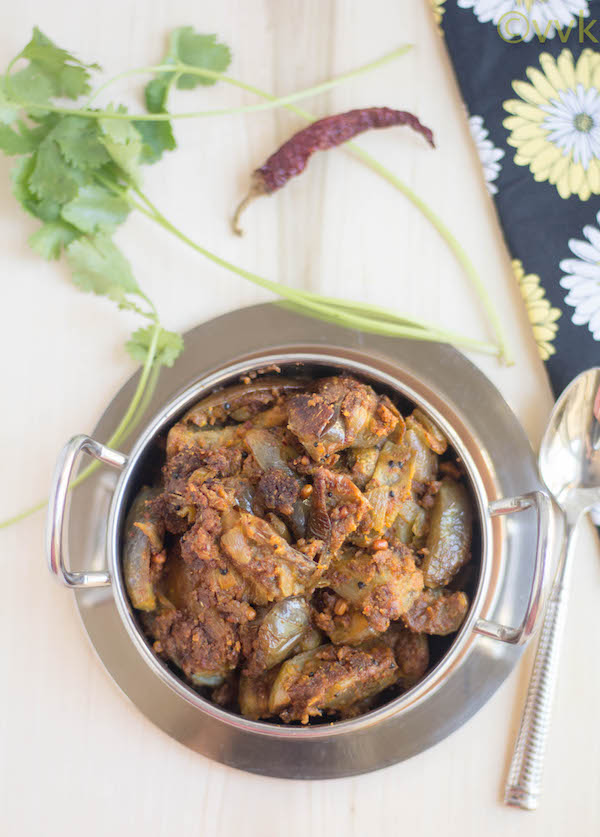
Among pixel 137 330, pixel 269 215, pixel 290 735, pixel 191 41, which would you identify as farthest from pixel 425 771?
pixel 191 41

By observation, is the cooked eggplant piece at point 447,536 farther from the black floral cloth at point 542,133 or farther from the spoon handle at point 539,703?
the black floral cloth at point 542,133

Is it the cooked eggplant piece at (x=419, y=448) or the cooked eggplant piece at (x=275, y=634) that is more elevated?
the cooked eggplant piece at (x=419, y=448)

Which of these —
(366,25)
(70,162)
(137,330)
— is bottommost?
(137,330)

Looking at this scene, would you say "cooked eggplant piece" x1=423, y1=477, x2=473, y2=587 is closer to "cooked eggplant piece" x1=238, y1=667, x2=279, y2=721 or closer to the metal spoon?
the metal spoon

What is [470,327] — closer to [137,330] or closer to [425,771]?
[137,330]

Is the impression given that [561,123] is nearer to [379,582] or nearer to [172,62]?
[172,62]

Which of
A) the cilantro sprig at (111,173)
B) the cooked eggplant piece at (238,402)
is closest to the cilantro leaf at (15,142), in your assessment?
the cilantro sprig at (111,173)
